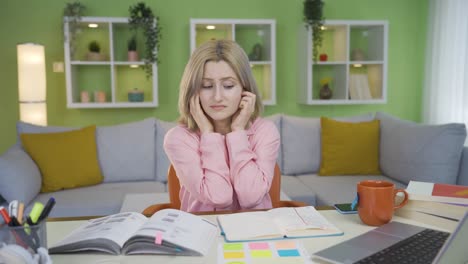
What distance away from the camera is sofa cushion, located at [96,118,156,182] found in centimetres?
328

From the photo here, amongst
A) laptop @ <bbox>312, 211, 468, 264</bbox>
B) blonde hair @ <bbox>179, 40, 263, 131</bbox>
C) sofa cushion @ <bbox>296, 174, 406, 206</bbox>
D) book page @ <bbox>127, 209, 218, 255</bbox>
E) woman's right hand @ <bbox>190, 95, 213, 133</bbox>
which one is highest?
blonde hair @ <bbox>179, 40, 263, 131</bbox>

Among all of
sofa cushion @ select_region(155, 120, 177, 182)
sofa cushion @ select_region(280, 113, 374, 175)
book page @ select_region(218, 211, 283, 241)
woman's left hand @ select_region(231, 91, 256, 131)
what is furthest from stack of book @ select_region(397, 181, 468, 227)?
sofa cushion @ select_region(155, 120, 177, 182)

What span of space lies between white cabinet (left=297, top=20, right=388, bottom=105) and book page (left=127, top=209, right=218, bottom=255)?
3.04 m

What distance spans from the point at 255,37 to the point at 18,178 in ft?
8.09

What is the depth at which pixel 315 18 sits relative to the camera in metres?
3.95

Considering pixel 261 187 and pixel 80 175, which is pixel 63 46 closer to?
pixel 80 175

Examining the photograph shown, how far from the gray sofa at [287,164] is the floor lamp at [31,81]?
21.2 inches

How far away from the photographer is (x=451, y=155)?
9.03 feet

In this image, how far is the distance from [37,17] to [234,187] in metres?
3.24

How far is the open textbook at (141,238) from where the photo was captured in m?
0.96

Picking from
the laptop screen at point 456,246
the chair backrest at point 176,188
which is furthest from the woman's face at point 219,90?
the laptop screen at point 456,246

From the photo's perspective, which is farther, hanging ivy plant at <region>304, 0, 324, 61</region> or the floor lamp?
hanging ivy plant at <region>304, 0, 324, 61</region>

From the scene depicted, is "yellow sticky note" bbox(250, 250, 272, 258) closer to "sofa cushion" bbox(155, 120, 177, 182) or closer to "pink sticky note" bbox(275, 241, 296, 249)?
"pink sticky note" bbox(275, 241, 296, 249)

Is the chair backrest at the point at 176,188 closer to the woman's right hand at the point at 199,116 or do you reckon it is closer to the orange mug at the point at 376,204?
the woman's right hand at the point at 199,116
